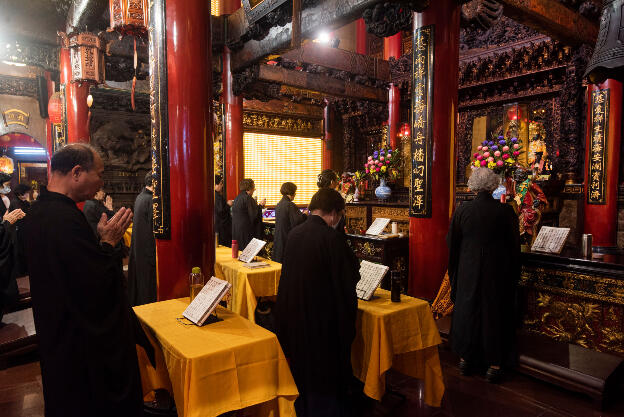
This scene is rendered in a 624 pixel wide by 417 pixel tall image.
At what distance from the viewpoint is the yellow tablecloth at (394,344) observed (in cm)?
242

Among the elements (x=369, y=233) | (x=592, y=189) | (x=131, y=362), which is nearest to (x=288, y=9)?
(x=369, y=233)

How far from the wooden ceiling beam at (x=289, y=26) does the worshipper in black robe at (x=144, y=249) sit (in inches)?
127

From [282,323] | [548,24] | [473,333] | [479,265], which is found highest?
[548,24]

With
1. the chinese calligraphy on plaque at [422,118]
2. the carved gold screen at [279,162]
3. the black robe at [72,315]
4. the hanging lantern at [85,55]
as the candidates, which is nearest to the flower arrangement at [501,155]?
the chinese calligraphy on plaque at [422,118]

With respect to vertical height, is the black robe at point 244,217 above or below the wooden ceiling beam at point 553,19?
below

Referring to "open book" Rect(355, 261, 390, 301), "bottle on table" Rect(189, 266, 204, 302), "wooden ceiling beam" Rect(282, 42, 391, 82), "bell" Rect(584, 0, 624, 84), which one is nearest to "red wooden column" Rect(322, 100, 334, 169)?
"wooden ceiling beam" Rect(282, 42, 391, 82)

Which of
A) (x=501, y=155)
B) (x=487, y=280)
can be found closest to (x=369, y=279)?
(x=487, y=280)

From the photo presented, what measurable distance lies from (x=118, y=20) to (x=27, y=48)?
18.1ft

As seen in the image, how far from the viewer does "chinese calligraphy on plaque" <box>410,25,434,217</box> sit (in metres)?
4.30

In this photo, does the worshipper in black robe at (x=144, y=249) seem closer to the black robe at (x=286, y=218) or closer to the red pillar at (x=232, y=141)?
the black robe at (x=286, y=218)

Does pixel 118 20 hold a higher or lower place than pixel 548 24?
lower

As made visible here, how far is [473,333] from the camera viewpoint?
3172mm

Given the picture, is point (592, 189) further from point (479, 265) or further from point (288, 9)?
point (288, 9)

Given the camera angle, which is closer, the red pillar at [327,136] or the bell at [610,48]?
the bell at [610,48]
